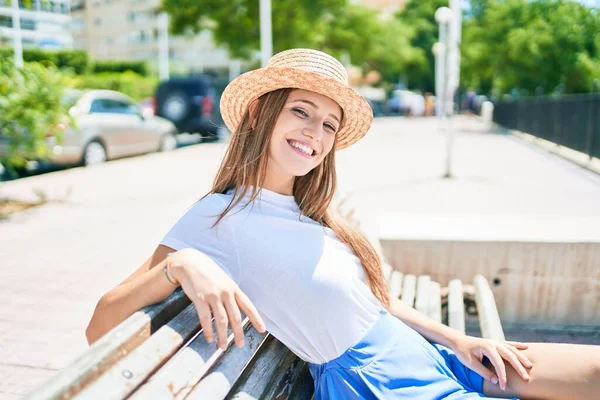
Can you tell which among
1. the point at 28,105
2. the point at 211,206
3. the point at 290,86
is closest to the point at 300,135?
the point at 290,86

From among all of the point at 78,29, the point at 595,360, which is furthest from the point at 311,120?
the point at 78,29

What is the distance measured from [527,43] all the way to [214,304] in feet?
76.1

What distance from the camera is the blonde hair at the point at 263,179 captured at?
7.02 ft

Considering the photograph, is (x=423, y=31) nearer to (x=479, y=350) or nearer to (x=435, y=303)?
A: (x=435, y=303)

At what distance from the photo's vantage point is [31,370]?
10.7ft

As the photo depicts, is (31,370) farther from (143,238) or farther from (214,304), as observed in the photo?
(143,238)

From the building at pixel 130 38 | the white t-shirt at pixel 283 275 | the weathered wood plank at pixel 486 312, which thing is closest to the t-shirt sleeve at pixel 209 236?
the white t-shirt at pixel 283 275

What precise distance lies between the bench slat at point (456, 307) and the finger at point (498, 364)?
3.04 feet

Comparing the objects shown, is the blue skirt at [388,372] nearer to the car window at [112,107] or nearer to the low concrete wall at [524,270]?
the low concrete wall at [524,270]

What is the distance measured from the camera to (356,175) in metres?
10.6

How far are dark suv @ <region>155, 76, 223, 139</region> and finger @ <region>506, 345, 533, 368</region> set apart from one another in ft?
54.3

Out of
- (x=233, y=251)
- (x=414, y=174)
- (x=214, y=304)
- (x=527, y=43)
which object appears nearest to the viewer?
(x=214, y=304)

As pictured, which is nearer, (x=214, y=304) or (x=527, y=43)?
(x=214, y=304)


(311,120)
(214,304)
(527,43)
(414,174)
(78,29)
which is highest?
(78,29)
